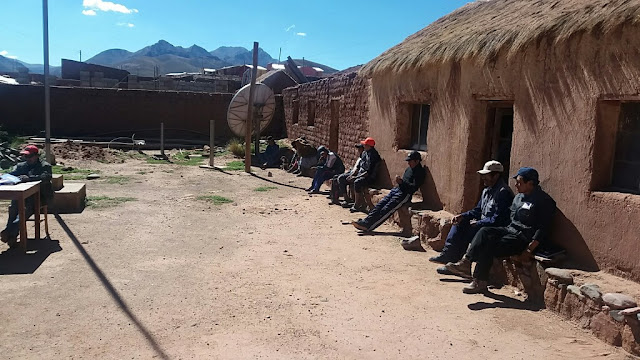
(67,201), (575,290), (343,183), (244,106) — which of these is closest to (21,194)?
(67,201)

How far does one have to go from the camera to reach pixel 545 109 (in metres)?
5.39

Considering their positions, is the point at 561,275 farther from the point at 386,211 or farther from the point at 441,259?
the point at 386,211

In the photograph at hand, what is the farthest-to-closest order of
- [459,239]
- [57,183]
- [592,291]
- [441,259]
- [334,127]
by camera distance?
[334,127] < [57,183] < [441,259] < [459,239] < [592,291]

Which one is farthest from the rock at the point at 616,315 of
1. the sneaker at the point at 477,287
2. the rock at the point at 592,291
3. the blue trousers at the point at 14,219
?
the blue trousers at the point at 14,219

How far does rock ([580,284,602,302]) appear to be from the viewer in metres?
4.10

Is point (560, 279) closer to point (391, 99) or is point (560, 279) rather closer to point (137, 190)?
point (391, 99)

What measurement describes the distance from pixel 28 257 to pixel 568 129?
5.96 meters

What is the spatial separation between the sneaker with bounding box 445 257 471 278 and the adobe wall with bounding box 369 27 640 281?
92 centimetres

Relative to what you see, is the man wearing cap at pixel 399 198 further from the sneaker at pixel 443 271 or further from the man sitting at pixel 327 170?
the man sitting at pixel 327 170

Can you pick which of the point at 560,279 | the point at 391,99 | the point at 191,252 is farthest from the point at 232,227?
the point at 560,279

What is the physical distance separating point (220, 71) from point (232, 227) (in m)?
28.7

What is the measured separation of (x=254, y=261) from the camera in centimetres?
602

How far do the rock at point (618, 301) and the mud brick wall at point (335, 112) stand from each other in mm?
6693

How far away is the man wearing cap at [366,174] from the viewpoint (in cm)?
917
